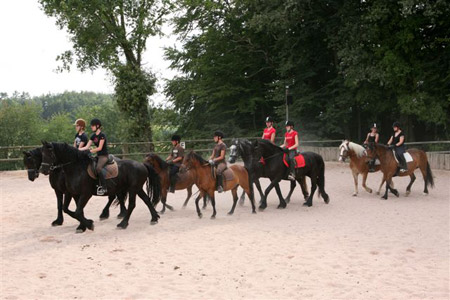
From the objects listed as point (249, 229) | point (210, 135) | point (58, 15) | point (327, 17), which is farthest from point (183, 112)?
point (249, 229)

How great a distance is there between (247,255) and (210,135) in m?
23.5

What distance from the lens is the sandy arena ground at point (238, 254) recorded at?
6324 millimetres

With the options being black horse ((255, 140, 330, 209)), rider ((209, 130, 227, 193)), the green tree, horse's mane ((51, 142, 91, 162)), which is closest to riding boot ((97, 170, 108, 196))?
horse's mane ((51, 142, 91, 162))

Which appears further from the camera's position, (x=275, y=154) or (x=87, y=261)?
(x=275, y=154)

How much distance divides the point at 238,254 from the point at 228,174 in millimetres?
3755

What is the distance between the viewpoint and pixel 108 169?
1003cm

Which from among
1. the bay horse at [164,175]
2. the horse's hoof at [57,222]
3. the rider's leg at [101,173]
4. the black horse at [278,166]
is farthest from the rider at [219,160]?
the horse's hoof at [57,222]

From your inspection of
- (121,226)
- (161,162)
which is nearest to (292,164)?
(161,162)

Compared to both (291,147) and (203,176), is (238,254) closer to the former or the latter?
(203,176)

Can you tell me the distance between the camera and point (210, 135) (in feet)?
103

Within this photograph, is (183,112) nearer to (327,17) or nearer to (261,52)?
(261,52)

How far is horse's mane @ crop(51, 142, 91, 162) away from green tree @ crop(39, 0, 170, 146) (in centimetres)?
2133

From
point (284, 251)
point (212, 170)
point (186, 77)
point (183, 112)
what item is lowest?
point (284, 251)

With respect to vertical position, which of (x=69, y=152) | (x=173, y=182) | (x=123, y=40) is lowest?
(x=173, y=182)
